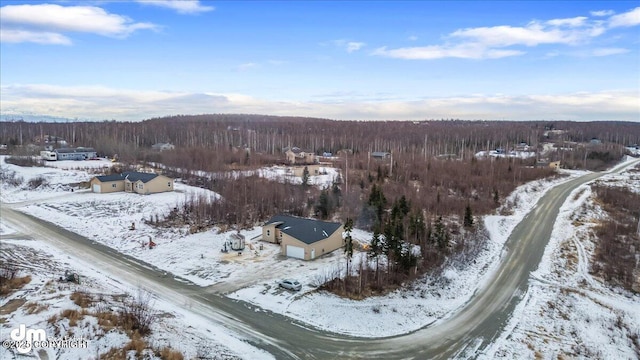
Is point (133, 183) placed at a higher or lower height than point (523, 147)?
lower

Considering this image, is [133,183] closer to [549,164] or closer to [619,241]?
[619,241]

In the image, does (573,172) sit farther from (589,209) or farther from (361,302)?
(361,302)

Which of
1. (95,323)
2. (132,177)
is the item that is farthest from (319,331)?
(132,177)

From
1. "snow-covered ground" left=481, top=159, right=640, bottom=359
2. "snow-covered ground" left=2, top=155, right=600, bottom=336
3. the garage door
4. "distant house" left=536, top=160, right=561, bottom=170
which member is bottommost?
"snow-covered ground" left=481, top=159, right=640, bottom=359

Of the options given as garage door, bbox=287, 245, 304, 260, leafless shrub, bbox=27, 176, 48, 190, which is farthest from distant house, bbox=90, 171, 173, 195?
garage door, bbox=287, 245, 304, 260

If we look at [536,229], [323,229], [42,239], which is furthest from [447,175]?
[42,239]

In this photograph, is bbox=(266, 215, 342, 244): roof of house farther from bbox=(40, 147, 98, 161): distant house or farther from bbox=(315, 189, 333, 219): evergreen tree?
bbox=(40, 147, 98, 161): distant house
